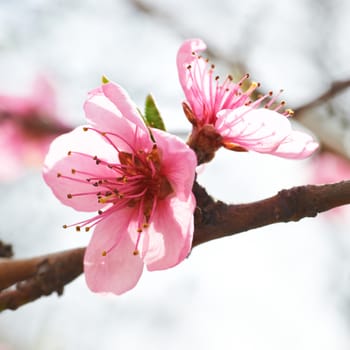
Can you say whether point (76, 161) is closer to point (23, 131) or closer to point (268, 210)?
point (268, 210)

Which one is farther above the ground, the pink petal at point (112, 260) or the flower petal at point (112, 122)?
the flower petal at point (112, 122)

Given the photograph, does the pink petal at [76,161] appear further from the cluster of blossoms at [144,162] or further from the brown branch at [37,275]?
the brown branch at [37,275]

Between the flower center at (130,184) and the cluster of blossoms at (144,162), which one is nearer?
the cluster of blossoms at (144,162)

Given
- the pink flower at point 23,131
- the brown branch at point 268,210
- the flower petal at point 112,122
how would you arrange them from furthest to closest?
the pink flower at point 23,131
the flower petal at point 112,122
the brown branch at point 268,210

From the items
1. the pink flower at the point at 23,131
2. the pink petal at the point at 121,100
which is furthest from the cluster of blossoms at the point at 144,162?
the pink flower at the point at 23,131

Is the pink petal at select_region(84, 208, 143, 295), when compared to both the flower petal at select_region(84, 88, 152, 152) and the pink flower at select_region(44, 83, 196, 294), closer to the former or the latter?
the pink flower at select_region(44, 83, 196, 294)

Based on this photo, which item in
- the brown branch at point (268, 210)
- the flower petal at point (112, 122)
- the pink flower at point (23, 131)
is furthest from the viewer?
the pink flower at point (23, 131)

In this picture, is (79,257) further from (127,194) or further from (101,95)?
(101,95)

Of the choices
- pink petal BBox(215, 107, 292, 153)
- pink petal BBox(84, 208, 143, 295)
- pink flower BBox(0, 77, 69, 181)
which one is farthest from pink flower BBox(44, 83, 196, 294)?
pink flower BBox(0, 77, 69, 181)
